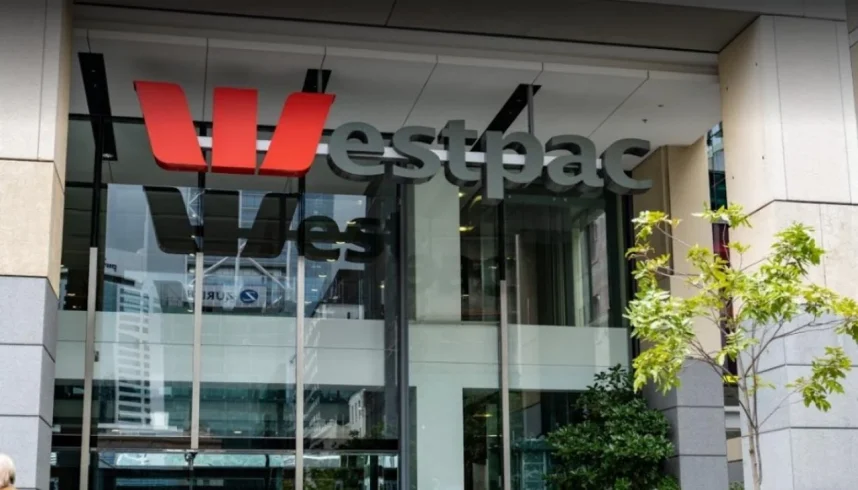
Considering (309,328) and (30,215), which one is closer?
(30,215)

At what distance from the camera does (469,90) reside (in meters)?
14.9

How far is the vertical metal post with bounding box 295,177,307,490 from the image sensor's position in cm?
1502

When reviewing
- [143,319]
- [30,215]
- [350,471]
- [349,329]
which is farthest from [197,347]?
[30,215]

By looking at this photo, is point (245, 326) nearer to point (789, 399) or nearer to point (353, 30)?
point (353, 30)

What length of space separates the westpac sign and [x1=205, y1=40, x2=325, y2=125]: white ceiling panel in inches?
14.2

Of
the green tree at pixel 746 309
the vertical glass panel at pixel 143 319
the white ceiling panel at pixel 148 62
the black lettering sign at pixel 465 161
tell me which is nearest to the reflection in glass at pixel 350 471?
the vertical glass panel at pixel 143 319

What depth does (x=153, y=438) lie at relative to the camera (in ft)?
48.4

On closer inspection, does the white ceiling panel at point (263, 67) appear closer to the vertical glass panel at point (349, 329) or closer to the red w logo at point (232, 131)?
the red w logo at point (232, 131)

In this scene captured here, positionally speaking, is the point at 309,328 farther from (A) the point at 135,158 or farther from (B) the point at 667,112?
(B) the point at 667,112

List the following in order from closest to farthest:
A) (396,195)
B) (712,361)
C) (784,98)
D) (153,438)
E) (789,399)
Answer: (712,361), (789,399), (784,98), (153,438), (396,195)

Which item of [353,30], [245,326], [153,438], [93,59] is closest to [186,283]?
[245,326]

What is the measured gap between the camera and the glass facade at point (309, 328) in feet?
48.8

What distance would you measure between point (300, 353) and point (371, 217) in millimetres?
2191

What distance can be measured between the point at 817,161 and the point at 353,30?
5.46 metres
